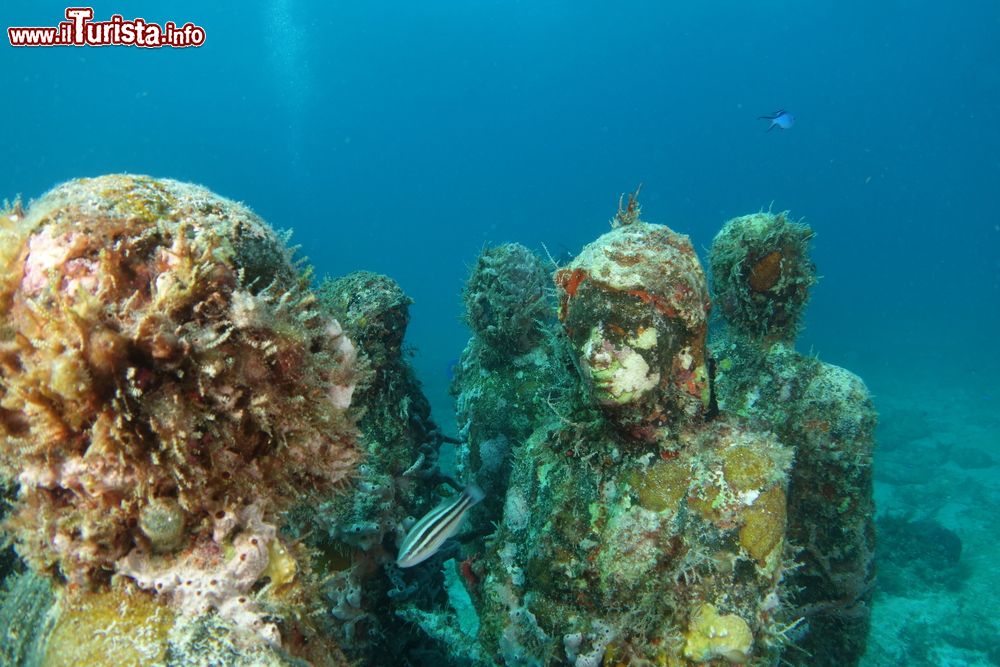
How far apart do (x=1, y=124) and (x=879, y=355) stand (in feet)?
529

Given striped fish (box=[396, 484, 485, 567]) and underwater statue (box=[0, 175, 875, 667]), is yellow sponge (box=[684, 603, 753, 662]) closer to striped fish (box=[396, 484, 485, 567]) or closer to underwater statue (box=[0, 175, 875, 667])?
underwater statue (box=[0, 175, 875, 667])

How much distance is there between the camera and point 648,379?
3412 mm

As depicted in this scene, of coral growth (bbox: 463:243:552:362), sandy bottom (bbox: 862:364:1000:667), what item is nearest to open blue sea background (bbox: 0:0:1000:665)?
sandy bottom (bbox: 862:364:1000:667)

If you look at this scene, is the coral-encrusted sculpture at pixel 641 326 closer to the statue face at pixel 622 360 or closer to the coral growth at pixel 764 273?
the statue face at pixel 622 360

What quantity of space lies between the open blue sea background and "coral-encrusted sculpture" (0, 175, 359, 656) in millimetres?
76011

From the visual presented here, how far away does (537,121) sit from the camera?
144 m

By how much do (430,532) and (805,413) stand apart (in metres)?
3.70

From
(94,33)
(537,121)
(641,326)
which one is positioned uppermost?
(537,121)

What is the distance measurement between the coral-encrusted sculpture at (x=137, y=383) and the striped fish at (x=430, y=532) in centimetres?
185

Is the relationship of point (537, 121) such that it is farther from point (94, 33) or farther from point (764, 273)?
point (764, 273)

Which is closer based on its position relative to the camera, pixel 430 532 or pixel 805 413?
pixel 430 532

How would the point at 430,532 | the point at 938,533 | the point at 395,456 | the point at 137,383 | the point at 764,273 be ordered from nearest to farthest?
the point at 137,383 → the point at 430,532 → the point at 395,456 → the point at 764,273 → the point at 938,533

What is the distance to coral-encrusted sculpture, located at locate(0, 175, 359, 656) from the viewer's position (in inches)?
66.9

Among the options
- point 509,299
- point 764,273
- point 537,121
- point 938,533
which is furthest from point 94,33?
point 537,121
